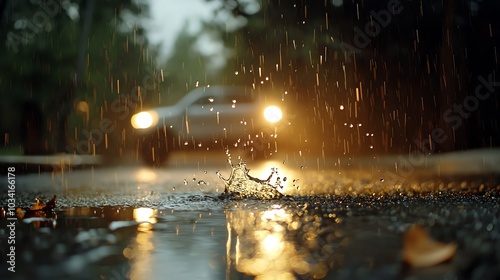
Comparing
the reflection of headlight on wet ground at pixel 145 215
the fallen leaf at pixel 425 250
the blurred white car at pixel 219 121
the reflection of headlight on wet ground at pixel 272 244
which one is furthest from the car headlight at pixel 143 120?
the fallen leaf at pixel 425 250

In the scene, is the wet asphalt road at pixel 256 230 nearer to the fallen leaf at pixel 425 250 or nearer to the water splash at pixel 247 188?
the fallen leaf at pixel 425 250

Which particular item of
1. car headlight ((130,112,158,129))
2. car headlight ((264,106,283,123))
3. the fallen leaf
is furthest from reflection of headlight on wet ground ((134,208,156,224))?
car headlight ((264,106,283,123))

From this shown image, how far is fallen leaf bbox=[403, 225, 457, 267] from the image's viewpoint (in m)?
5.47

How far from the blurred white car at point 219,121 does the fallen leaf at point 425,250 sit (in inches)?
660

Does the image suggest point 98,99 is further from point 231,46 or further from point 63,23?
point 231,46

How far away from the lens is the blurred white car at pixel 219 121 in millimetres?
23109

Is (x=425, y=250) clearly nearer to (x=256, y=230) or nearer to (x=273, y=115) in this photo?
(x=256, y=230)

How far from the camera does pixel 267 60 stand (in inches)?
1254

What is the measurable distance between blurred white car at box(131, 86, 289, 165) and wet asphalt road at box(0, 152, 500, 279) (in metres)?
9.20

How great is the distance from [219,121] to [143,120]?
205cm

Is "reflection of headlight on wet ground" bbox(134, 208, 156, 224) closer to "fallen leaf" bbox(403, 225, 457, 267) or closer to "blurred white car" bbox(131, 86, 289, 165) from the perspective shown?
"fallen leaf" bbox(403, 225, 457, 267)

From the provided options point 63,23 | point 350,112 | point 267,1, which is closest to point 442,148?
point 350,112

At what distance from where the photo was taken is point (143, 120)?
74.6 feet

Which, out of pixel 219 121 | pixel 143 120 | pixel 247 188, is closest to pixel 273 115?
pixel 219 121
